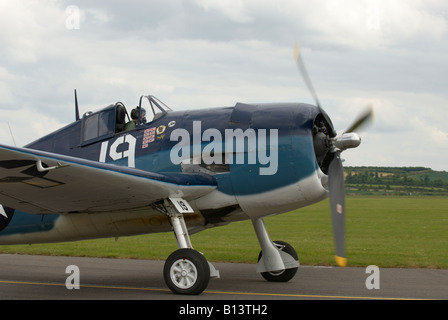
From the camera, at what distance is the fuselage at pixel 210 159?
9.81 meters

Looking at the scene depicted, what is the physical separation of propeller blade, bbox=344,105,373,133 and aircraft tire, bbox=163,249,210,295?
10.9ft

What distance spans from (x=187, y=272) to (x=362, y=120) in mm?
3865

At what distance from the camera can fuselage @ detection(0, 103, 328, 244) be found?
981cm

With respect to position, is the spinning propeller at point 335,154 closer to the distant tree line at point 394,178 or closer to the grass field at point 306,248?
the grass field at point 306,248

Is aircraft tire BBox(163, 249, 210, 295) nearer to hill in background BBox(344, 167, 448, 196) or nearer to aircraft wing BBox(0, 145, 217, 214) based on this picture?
aircraft wing BBox(0, 145, 217, 214)

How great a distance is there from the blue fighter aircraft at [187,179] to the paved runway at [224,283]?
35.0 inches

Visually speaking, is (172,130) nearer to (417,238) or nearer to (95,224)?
(95,224)

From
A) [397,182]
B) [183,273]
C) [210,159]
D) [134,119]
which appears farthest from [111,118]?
[397,182]

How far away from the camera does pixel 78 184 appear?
9219mm

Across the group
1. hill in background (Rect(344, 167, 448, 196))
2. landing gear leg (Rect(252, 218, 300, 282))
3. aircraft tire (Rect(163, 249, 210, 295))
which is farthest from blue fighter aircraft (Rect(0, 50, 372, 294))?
A: hill in background (Rect(344, 167, 448, 196))

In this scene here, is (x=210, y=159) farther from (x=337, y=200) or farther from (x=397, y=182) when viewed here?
(x=397, y=182)

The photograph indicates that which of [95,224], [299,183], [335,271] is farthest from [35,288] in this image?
[335,271]

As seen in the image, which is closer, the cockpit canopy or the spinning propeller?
the spinning propeller
